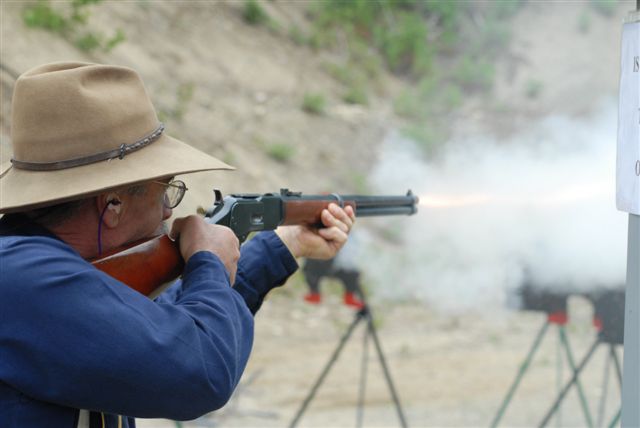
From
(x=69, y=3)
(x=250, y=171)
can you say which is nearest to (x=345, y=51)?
(x=250, y=171)

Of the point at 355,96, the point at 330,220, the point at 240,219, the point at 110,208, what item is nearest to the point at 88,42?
the point at 355,96

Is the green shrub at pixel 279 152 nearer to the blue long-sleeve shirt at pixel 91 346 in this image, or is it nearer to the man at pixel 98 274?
the man at pixel 98 274

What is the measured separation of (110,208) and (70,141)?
0.19 m

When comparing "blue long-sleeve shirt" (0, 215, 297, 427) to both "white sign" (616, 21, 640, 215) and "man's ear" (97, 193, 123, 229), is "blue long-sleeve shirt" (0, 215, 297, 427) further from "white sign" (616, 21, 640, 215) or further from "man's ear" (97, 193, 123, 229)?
"white sign" (616, 21, 640, 215)

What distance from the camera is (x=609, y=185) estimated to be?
5.57m

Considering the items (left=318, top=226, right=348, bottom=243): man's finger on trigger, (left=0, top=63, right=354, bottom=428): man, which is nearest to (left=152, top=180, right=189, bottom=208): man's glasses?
(left=0, top=63, right=354, bottom=428): man

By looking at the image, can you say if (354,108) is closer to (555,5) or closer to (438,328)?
(438,328)

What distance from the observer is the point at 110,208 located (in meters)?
2.03

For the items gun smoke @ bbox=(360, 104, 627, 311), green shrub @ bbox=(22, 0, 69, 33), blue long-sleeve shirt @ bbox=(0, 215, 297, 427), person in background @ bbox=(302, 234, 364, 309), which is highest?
green shrub @ bbox=(22, 0, 69, 33)

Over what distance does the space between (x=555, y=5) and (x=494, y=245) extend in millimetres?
11377

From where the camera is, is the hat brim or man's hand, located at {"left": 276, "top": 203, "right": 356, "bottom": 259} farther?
man's hand, located at {"left": 276, "top": 203, "right": 356, "bottom": 259}

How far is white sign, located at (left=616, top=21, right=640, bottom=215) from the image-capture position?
2.02 metres

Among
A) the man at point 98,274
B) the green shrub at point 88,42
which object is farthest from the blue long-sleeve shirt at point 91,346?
the green shrub at point 88,42

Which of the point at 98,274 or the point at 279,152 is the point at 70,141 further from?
the point at 279,152
